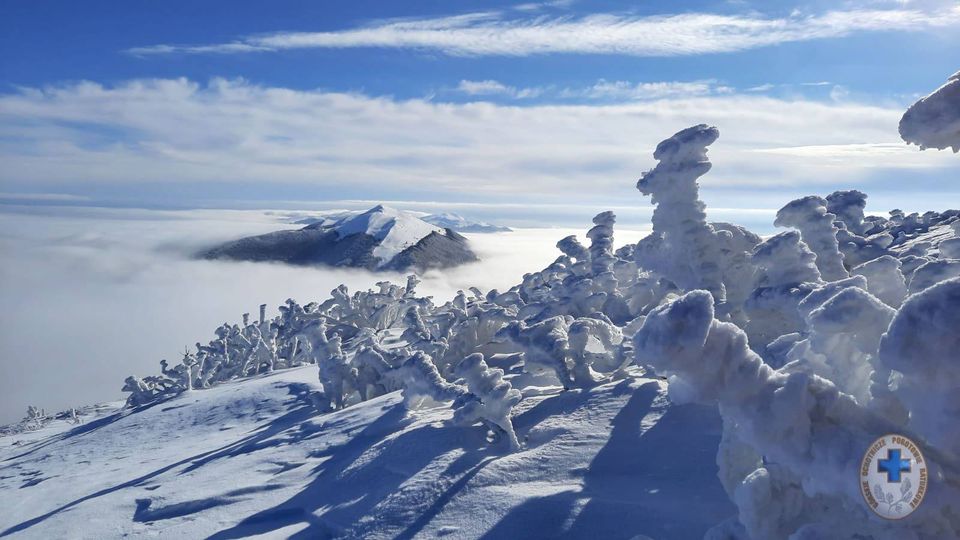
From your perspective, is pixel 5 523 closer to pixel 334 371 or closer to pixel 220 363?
pixel 334 371

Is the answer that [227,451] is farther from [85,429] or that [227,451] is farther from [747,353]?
[747,353]

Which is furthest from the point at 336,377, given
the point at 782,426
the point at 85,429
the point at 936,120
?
the point at 936,120

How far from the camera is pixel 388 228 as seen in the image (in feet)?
232

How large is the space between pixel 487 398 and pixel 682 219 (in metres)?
4.09

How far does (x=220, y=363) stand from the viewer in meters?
23.2

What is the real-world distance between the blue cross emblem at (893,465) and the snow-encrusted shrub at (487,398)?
4.27 meters

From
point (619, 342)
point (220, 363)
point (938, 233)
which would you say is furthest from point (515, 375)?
point (220, 363)

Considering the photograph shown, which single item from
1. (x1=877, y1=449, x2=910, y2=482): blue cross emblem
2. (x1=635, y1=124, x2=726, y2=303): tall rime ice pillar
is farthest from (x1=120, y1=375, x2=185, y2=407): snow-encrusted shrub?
(x1=877, y1=449, x2=910, y2=482): blue cross emblem

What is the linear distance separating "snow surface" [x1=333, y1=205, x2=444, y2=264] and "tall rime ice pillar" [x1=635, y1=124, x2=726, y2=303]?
2250 inches

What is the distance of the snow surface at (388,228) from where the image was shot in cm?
6788

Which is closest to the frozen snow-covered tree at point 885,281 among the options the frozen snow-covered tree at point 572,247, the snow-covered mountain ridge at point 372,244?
the frozen snow-covered tree at point 572,247

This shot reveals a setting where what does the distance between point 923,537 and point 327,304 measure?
77.9 feet

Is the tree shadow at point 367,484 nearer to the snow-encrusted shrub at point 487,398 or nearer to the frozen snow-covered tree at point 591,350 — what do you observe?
the snow-encrusted shrub at point 487,398

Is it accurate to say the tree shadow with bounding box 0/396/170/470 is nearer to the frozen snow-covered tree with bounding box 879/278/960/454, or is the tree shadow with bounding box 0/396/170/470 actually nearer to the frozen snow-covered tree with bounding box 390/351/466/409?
the frozen snow-covered tree with bounding box 390/351/466/409
